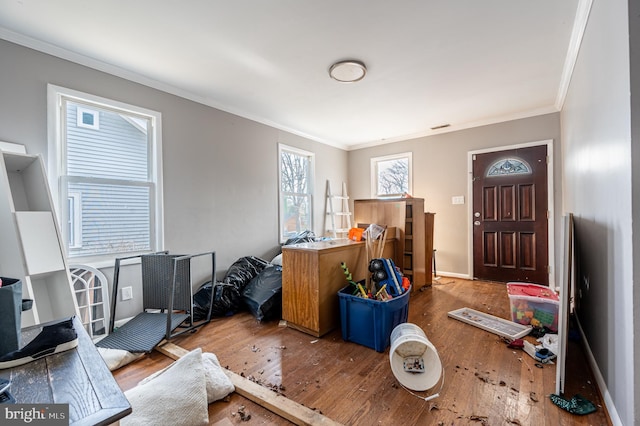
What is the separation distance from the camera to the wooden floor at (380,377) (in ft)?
4.76

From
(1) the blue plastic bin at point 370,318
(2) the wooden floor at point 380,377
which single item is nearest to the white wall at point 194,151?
(2) the wooden floor at point 380,377

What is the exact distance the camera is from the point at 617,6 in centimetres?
131

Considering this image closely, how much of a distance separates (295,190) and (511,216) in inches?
131

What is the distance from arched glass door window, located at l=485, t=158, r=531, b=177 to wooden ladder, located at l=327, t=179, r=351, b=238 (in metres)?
2.48

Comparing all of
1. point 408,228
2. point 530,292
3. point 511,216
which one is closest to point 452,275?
point 511,216

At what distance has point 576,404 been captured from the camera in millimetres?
1476

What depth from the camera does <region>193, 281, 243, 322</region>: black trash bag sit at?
112 inches

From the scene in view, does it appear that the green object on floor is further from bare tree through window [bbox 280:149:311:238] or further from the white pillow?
bare tree through window [bbox 280:149:311:238]

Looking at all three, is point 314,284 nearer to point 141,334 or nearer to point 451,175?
point 141,334

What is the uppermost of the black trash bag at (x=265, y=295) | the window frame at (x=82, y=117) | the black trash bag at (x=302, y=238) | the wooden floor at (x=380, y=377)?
the window frame at (x=82, y=117)

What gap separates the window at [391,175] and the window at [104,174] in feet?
12.3

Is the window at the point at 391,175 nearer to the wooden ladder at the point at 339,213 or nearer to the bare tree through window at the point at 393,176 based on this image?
the bare tree through window at the point at 393,176

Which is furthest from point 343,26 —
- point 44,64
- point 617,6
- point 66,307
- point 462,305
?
point 462,305

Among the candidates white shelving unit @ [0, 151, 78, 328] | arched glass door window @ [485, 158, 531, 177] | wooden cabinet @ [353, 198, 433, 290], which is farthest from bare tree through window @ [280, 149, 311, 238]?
arched glass door window @ [485, 158, 531, 177]
